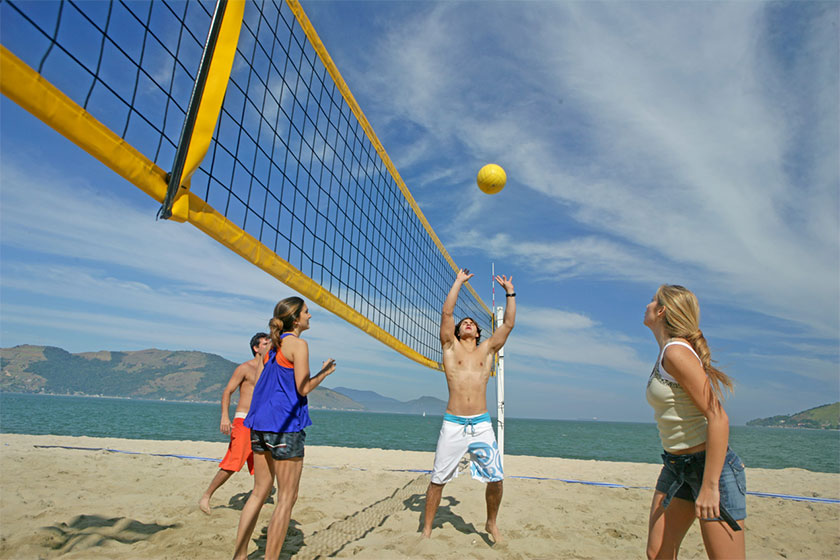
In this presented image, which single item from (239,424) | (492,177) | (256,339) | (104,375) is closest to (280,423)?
(239,424)

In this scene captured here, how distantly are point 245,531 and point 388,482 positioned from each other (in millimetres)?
3022

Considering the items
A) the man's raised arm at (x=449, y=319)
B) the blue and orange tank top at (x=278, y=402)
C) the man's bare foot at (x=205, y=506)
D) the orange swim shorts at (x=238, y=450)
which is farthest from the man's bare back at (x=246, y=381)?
the man's raised arm at (x=449, y=319)

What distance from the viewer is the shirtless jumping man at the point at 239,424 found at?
335 centimetres

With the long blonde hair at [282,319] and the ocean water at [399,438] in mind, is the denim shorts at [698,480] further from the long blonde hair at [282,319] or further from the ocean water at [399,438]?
the ocean water at [399,438]

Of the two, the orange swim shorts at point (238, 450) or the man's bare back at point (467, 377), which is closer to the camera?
the man's bare back at point (467, 377)

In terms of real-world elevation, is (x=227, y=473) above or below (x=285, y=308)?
below

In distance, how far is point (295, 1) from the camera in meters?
3.12

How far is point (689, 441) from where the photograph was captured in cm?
169

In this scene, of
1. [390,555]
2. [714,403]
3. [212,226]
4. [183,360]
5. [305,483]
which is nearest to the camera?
[714,403]

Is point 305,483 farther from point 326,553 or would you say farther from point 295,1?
point 295,1

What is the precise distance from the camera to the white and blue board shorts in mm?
3100

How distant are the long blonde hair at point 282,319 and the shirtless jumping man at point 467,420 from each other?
3.67 feet

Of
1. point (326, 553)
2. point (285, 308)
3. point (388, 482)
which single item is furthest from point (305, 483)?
point (285, 308)

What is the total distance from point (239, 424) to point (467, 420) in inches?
64.1
